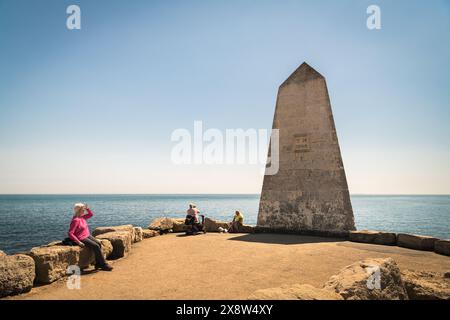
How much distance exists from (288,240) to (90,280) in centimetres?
661

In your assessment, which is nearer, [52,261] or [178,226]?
[52,261]

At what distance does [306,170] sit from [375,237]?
11.2 ft

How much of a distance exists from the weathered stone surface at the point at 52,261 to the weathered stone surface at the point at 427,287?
630 centimetres

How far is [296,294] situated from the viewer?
3160 mm

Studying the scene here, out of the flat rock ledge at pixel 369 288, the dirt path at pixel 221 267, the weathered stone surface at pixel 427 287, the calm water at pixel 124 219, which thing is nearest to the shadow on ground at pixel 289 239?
the dirt path at pixel 221 267

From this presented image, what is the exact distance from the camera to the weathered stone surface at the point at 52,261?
4809 millimetres

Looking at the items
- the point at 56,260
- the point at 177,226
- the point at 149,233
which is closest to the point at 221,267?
the point at 56,260

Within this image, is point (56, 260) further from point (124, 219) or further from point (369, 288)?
point (124, 219)

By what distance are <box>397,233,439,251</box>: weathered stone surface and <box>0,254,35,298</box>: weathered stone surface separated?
9852mm

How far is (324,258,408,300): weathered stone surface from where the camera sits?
344cm

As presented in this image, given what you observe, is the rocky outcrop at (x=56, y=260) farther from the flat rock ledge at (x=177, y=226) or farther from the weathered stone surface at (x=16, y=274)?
the flat rock ledge at (x=177, y=226)

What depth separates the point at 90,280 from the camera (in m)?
4.98
